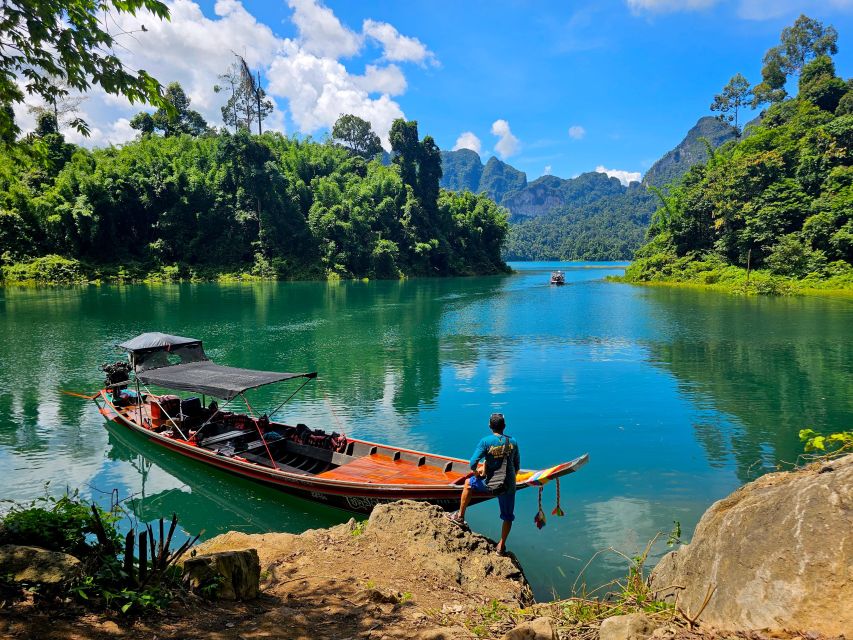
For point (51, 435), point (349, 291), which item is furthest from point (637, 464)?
point (349, 291)

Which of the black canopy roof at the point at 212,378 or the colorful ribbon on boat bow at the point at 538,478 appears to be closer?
the colorful ribbon on boat bow at the point at 538,478

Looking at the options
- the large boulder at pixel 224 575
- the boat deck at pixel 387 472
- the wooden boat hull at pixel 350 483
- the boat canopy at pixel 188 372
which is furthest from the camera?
the boat canopy at pixel 188 372

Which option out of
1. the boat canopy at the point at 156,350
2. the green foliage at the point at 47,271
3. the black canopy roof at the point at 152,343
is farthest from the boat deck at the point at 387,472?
the green foliage at the point at 47,271

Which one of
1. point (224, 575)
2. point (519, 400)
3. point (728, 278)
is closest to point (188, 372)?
point (224, 575)

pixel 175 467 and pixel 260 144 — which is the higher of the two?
pixel 260 144

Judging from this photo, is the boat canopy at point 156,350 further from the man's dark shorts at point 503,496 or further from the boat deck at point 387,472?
the man's dark shorts at point 503,496

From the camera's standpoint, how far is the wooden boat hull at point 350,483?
27.8 feet

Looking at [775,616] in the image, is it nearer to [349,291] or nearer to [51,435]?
[51,435]

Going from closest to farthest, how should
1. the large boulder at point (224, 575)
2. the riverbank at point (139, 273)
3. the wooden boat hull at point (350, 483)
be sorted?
the large boulder at point (224, 575), the wooden boat hull at point (350, 483), the riverbank at point (139, 273)

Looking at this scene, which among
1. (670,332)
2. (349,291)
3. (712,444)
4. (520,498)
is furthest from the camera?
(349,291)

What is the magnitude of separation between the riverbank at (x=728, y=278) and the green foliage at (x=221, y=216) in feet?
100

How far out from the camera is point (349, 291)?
57906 mm

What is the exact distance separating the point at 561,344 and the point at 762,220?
37475mm

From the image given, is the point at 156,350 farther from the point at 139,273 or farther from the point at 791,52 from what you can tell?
the point at 791,52
